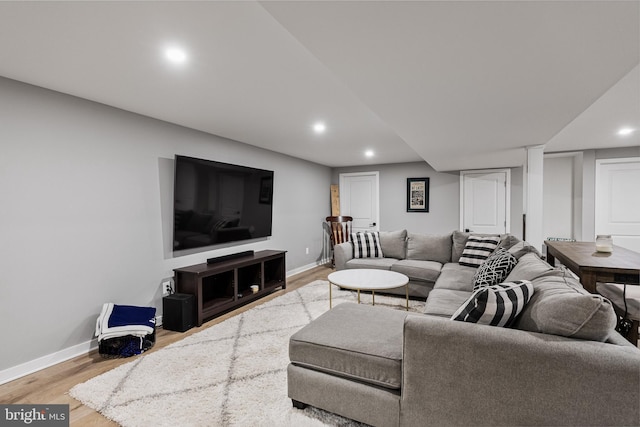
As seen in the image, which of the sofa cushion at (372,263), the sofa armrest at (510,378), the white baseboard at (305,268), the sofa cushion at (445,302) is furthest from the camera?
the white baseboard at (305,268)

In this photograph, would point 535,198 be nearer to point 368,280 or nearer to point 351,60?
point 368,280

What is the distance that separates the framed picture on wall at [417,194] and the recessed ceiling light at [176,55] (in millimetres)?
5289

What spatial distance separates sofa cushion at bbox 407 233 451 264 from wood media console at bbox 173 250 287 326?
6.68ft

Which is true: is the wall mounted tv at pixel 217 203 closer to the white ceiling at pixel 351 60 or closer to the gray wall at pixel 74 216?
the gray wall at pixel 74 216

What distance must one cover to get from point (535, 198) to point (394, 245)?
78.4 inches

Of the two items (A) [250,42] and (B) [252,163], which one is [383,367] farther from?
(B) [252,163]

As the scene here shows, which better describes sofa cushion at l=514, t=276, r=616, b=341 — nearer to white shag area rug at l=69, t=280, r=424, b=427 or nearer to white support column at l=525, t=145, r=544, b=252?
white shag area rug at l=69, t=280, r=424, b=427

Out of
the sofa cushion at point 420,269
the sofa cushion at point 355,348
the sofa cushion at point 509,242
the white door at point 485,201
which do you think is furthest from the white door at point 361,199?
the sofa cushion at point 355,348

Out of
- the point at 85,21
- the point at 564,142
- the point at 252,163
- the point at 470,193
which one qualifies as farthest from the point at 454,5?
the point at 470,193

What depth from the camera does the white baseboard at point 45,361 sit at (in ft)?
7.09

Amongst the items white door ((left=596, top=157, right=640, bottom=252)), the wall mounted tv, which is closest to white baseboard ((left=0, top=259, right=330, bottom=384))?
the wall mounted tv

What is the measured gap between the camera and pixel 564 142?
4.23m

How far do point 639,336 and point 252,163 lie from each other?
451 cm

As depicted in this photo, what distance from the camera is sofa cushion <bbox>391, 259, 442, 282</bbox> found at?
3.84m
